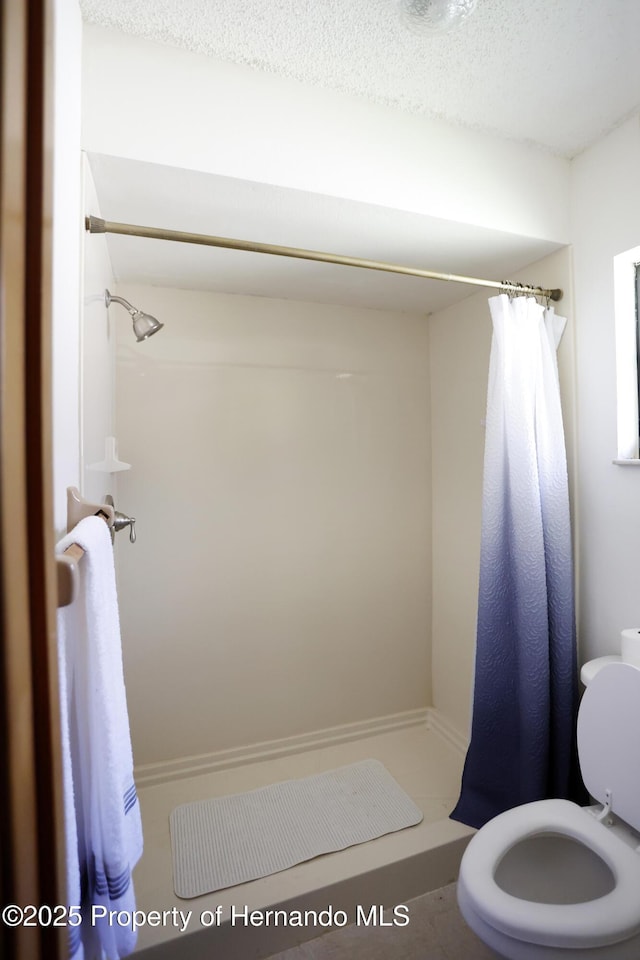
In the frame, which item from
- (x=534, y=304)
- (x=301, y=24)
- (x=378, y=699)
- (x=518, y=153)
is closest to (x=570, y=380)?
(x=534, y=304)

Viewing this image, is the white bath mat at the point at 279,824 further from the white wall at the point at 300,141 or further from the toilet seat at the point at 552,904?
the white wall at the point at 300,141

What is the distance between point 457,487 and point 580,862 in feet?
4.94

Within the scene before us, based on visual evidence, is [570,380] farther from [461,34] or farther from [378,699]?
[378,699]

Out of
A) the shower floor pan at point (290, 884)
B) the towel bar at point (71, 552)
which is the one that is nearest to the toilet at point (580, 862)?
the shower floor pan at point (290, 884)

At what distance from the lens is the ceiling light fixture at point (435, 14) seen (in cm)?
115

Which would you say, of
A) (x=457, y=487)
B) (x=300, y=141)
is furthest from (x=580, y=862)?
(x=300, y=141)

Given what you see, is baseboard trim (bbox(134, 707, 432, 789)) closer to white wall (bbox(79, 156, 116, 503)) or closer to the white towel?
white wall (bbox(79, 156, 116, 503))

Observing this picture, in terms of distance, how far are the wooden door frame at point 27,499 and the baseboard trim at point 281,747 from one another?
194 centimetres

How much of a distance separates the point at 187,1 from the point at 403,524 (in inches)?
84.8

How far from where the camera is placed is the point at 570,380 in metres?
1.79

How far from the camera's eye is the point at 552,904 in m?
1.20

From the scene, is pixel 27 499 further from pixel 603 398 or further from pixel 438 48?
pixel 603 398

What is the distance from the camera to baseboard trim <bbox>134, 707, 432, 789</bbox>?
215 cm

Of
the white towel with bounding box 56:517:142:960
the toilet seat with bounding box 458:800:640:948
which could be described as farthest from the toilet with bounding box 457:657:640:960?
the white towel with bounding box 56:517:142:960
